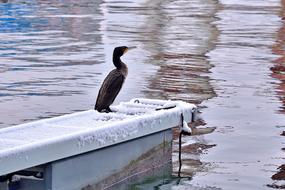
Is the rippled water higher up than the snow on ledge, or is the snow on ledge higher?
the snow on ledge

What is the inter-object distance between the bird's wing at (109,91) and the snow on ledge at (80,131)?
0.41ft

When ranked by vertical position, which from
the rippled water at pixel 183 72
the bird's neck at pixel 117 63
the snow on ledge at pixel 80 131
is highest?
the bird's neck at pixel 117 63

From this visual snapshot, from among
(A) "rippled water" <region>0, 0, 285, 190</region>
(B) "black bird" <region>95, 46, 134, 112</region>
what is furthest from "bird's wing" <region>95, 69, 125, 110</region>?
(A) "rippled water" <region>0, 0, 285, 190</region>

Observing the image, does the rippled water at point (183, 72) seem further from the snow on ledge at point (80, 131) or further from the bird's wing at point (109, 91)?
the bird's wing at point (109, 91)

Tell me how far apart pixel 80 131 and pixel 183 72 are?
1059 centimetres

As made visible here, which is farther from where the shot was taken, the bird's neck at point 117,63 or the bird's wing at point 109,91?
the bird's neck at point 117,63

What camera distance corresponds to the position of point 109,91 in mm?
11195

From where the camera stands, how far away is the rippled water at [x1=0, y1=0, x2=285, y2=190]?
12.0 m

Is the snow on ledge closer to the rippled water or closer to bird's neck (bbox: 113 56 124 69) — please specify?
bird's neck (bbox: 113 56 124 69)

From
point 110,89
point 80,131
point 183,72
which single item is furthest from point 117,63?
point 183,72

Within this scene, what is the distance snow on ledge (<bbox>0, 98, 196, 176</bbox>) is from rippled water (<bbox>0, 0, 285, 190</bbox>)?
0.71 meters

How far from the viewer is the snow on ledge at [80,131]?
852 cm

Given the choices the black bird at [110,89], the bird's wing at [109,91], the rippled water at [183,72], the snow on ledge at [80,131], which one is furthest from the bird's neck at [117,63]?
the rippled water at [183,72]

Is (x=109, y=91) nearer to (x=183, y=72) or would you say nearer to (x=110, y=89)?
(x=110, y=89)
